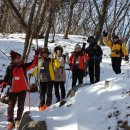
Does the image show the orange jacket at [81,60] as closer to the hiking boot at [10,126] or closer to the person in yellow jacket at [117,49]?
the person in yellow jacket at [117,49]

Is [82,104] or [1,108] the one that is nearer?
[82,104]

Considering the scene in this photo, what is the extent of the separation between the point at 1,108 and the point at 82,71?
8.87ft

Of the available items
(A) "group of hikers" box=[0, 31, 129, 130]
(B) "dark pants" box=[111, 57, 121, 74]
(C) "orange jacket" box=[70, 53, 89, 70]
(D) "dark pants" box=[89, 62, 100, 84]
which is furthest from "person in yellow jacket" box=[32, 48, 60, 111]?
(B) "dark pants" box=[111, 57, 121, 74]

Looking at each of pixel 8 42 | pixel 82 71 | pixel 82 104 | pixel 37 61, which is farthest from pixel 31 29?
pixel 8 42

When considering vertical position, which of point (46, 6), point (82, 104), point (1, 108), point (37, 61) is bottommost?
point (1, 108)

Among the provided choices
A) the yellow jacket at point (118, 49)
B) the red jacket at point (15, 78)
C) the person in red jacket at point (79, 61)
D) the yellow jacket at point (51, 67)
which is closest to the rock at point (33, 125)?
the red jacket at point (15, 78)

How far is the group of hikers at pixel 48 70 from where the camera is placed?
8852 mm

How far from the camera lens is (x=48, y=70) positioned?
33.0 ft

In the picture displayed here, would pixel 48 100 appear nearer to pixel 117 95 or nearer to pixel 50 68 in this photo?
pixel 50 68

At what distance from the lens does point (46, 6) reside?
13.2 m

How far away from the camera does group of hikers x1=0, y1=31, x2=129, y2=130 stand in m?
8.85

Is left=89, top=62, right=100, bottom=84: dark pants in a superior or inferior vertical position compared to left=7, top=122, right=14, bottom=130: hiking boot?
superior

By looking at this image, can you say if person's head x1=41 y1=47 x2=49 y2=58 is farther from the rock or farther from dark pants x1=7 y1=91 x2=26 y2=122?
the rock

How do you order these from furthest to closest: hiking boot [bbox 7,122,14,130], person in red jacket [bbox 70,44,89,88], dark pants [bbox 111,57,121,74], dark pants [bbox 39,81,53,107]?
dark pants [bbox 111,57,121,74] → person in red jacket [bbox 70,44,89,88] → dark pants [bbox 39,81,53,107] → hiking boot [bbox 7,122,14,130]
